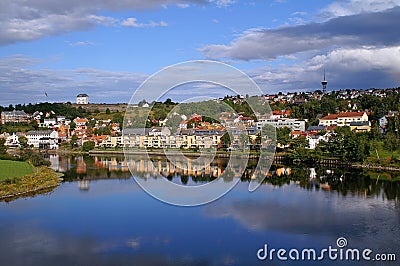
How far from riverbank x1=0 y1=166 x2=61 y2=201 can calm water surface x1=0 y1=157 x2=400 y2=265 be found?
29 cm

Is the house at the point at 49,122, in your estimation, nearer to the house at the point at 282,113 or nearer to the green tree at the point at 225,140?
the house at the point at 282,113

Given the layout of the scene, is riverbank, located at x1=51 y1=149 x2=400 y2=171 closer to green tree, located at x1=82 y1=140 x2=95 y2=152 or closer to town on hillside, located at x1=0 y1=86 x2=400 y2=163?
green tree, located at x1=82 y1=140 x2=95 y2=152

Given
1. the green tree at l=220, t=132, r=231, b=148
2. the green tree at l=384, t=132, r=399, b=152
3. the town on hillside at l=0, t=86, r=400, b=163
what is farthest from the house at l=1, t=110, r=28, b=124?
the green tree at l=384, t=132, r=399, b=152

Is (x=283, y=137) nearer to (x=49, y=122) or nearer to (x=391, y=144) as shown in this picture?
(x=391, y=144)

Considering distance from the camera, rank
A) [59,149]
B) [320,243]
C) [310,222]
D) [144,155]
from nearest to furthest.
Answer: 1. [320,243]
2. [310,222]
3. [144,155]
4. [59,149]

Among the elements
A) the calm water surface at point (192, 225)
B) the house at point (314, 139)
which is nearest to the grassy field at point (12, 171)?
the calm water surface at point (192, 225)

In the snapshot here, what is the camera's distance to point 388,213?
6324mm

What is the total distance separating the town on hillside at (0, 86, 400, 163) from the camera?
602 inches

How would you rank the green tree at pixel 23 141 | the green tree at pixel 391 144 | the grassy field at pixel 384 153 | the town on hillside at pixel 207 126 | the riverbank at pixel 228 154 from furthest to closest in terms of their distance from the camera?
1. the green tree at pixel 23 141
2. the town on hillside at pixel 207 126
3. the green tree at pixel 391 144
4. the grassy field at pixel 384 153
5. the riverbank at pixel 228 154

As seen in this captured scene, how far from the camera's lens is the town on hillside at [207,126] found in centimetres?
1530

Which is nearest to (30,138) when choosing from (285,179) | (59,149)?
(59,149)

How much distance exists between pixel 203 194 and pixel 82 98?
33878 millimetres

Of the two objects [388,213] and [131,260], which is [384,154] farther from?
[131,260]

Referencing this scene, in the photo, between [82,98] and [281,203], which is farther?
[82,98]
